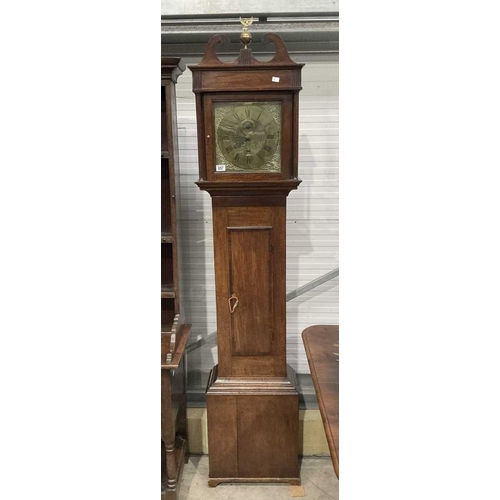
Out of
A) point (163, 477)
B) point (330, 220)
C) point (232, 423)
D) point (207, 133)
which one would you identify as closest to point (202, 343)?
point (232, 423)

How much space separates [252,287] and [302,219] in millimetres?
509

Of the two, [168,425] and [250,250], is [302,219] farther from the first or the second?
[168,425]

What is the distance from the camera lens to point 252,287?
1930 millimetres

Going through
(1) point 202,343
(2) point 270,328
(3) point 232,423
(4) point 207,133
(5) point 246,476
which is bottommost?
(5) point 246,476

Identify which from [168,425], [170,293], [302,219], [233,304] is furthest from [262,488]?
[302,219]

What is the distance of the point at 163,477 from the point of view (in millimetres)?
1969

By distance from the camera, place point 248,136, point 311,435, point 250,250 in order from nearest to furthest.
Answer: point 248,136, point 250,250, point 311,435

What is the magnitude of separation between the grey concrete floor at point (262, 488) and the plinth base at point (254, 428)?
4cm

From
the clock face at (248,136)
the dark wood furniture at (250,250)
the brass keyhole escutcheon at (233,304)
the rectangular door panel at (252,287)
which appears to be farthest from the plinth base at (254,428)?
the clock face at (248,136)

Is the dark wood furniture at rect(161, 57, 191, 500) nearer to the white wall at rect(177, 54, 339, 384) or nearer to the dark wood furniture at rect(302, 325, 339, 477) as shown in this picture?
the white wall at rect(177, 54, 339, 384)

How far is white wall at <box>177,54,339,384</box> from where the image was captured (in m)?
2.16

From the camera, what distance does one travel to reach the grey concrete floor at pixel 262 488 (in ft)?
6.48
